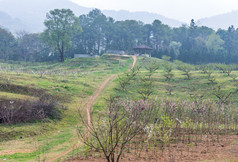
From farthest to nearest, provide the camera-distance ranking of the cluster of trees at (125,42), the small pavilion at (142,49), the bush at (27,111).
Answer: the cluster of trees at (125,42), the small pavilion at (142,49), the bush at (27,111)

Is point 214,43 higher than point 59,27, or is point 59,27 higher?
point 59,27

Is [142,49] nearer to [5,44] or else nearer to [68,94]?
[5,44]

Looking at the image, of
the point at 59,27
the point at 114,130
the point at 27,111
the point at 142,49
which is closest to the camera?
the point at 114,130

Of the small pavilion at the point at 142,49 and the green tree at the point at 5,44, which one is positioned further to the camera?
the green tree at the point at 5,44

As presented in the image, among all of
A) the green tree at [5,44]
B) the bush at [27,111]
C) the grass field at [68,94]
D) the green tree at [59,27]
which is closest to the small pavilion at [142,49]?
the grass field at [68,94]

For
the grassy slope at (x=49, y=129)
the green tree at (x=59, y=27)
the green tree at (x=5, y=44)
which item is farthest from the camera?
the green tree at (x=5, y=44)

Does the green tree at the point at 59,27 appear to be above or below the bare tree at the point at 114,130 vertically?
above

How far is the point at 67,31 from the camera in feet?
182

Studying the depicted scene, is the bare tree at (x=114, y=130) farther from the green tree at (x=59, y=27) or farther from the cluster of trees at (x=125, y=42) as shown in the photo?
the cluster of trees at (x=125, y=42)

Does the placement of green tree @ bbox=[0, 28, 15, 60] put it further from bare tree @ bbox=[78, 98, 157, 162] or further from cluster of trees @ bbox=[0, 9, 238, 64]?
bare tree @ bbox=[78, 98, 157, 162]

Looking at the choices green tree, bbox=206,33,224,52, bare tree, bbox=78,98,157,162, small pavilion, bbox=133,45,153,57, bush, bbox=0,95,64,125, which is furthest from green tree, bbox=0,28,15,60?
bare tree, bbox=78,98,157,162

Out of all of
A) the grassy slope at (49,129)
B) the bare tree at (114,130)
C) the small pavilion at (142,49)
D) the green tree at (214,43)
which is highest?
the green tree at (214,43)

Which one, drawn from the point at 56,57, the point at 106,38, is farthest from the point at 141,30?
the point at 56,57

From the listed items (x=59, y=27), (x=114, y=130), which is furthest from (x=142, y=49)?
(x=114, y=130)
